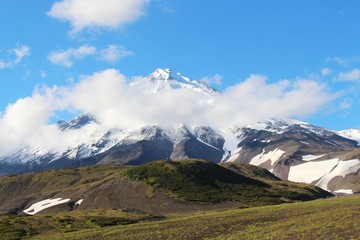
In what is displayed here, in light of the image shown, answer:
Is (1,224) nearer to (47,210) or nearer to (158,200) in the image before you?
(158,200)

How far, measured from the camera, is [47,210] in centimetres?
18688

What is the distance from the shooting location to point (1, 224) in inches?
3698

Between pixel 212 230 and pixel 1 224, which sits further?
pixel 1 224

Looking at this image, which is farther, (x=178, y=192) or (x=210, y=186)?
(x=210, y=186)

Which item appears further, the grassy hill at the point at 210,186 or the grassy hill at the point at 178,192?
the grassy hill at the point at 210,186

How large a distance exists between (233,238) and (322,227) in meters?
9.05

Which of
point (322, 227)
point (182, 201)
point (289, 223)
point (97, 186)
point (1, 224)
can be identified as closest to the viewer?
point (322, 227)

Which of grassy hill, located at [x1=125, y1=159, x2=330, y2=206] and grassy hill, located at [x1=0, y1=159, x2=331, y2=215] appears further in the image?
grassy hill, located at [x1=125, y1=159, x2=330, y2=206]

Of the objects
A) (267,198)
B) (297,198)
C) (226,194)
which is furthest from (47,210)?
(297,198)

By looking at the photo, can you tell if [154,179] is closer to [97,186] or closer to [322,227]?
[97,186]

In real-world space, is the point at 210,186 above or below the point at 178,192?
above

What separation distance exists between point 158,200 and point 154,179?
23.7 metres

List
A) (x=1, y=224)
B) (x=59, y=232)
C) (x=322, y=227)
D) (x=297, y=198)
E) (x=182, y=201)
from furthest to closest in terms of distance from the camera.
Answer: (x=297, y=198), (x=182, y=201), (x=1, y=224), (x=59, y=232), (x=322, y=227)

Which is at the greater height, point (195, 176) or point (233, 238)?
point (195, 176)
